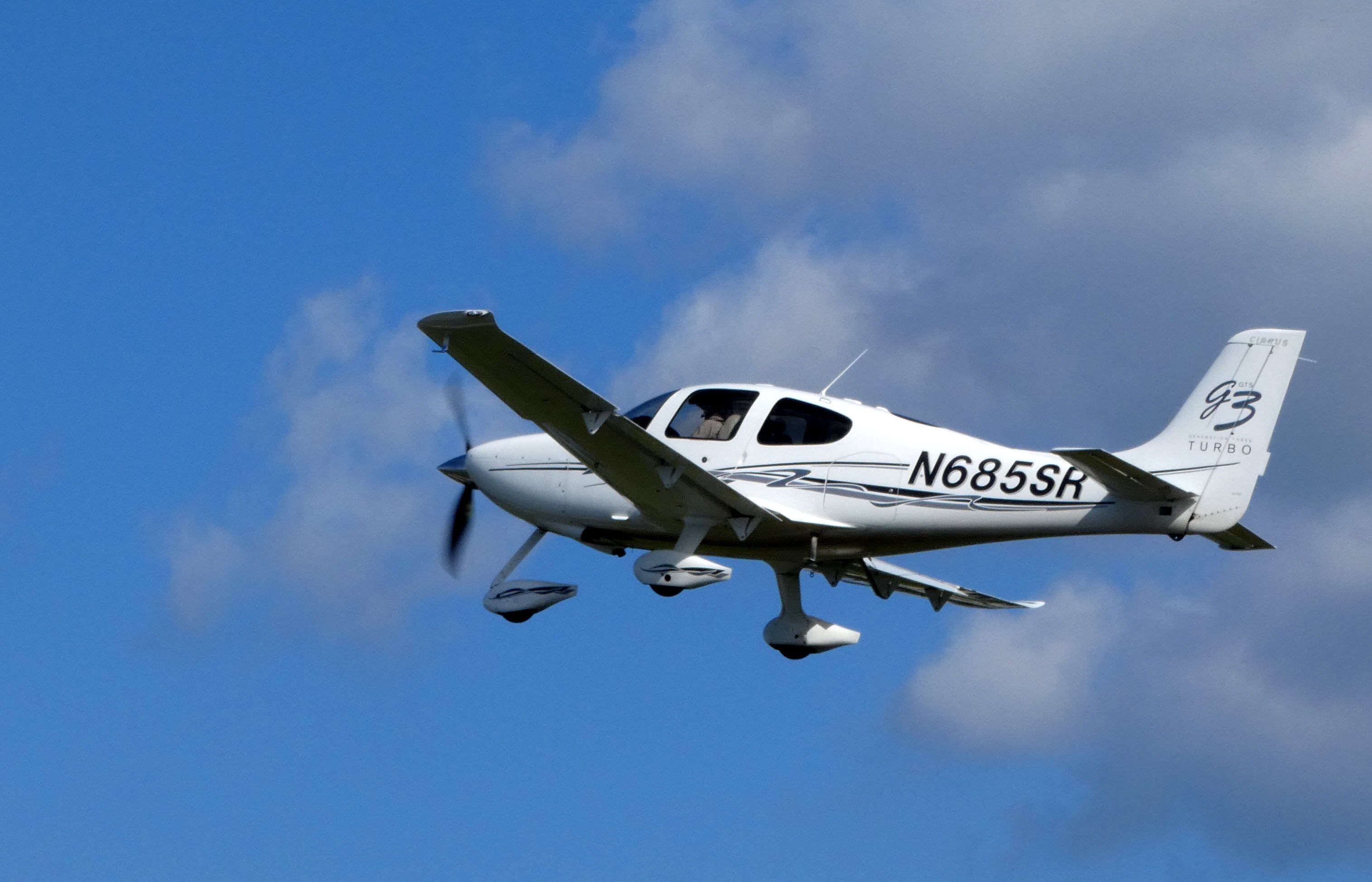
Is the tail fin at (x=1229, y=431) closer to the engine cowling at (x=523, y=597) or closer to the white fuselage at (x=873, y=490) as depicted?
the white fuselage at (x=873, y=490)

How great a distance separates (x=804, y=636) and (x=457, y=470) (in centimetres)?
436

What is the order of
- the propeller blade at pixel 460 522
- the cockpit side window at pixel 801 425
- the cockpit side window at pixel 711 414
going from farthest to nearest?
the propeller blade at pixel 460 522, the cockpit side window at pixel 711 414, the cockpit side window at pixel 801 425

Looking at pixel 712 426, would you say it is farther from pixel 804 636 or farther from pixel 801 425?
pixel 804 636

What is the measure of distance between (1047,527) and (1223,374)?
7.06 ft

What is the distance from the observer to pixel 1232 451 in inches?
Answer: 764

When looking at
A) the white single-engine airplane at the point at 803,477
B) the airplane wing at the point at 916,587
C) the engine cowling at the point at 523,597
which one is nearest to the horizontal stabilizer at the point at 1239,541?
the white single-engine airplane at the point at 803,477

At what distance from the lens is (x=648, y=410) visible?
71.5ft

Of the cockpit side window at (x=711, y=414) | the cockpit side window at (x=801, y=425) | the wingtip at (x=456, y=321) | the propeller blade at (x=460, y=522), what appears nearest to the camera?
the wingtip at (x=456, y=321)

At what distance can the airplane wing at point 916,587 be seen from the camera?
916 inches

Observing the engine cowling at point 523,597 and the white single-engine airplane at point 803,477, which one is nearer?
the white single-engine airplane at point 803,477

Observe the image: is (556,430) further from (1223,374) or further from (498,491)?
(1223,374)

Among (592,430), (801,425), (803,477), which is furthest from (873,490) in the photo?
(592,430)

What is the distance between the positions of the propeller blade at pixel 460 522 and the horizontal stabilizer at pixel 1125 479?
7.51 metres

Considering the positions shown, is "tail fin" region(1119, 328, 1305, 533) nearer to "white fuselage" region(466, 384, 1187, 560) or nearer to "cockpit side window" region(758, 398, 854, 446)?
"white fuselage" region(466, 384, 1187, 560)
